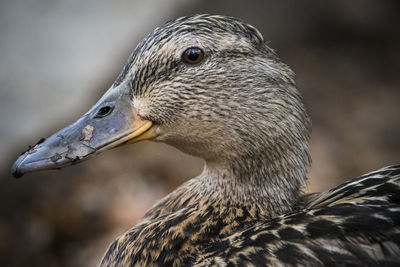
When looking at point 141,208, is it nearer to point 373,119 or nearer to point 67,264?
point 67,264

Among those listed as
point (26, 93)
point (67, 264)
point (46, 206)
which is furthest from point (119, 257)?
point (26, 93)

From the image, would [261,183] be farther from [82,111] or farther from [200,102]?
[82,111]

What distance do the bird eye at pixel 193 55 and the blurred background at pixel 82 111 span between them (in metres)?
2.22

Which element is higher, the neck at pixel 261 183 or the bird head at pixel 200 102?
the bird head at pixel 200 102

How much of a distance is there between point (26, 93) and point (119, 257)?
8.44 ft

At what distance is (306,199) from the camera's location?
7.33 feet

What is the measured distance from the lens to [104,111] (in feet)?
6.64

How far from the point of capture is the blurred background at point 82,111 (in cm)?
401

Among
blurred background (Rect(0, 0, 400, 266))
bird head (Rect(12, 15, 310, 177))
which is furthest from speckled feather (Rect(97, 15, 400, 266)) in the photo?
blurred background (Rect(0, 0, 400, 266))

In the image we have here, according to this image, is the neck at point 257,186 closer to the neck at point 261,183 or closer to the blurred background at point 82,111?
the neck at point 261,183

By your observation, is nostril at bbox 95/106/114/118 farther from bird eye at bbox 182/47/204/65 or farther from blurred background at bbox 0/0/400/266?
blurred background at bbox 0/0/400/266

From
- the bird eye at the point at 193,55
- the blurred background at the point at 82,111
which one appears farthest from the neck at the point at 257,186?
the blurred background at the point at 82,111

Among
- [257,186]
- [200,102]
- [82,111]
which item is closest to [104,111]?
[200,102]

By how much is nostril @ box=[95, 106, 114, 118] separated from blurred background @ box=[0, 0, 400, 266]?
79.9 inches
